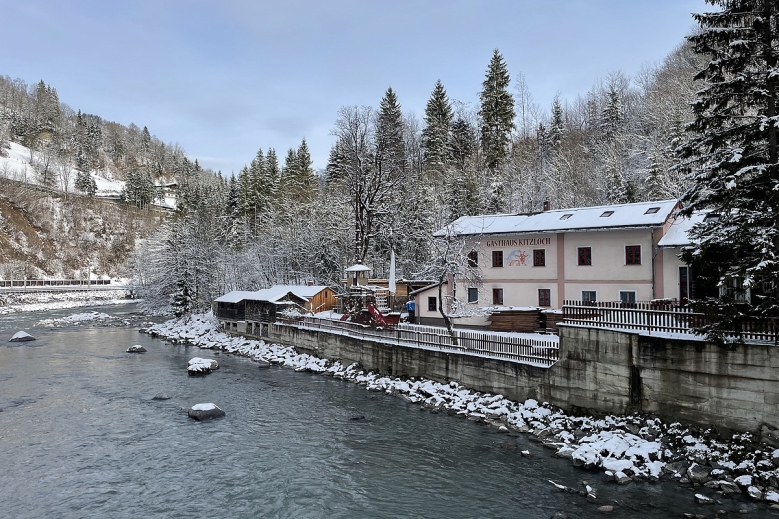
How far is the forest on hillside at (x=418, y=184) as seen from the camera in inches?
1780

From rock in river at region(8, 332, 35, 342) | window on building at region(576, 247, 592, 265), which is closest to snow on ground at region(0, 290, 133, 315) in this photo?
rock in river at region(8, 332, 35, 342)

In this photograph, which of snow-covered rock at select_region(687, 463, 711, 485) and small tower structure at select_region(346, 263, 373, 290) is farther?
small tower structure at select_region(346, 263, 373, 290)

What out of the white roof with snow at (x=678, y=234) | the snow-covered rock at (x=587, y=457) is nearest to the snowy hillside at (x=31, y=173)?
the white roof with snow at (x=678, y=234)

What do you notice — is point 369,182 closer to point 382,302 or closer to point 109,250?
point 382,302

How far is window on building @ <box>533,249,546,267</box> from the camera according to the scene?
30.6 metres

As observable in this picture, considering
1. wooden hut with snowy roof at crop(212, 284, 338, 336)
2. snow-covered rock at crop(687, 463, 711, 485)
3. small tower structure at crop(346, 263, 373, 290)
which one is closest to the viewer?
snow-covered rock at crop(687, 463, 711, 485)

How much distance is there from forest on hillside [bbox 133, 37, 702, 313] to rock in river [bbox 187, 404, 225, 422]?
64.7ft

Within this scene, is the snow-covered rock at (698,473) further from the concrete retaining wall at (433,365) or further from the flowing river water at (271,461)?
the concrete retaining wall at (433,365)

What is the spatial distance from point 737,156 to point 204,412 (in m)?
21.2

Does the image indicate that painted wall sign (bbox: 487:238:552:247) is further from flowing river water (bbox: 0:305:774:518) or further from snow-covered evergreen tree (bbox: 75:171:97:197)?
snow-covered evergreen tree (bbox: 75:171:97:197)

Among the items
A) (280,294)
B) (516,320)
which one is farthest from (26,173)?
(516,320)

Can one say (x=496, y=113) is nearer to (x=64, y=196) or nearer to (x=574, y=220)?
(x=574, y=220)

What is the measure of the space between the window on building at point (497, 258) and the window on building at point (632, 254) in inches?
297

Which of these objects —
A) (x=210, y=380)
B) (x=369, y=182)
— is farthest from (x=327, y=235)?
(x=210, y=380)
